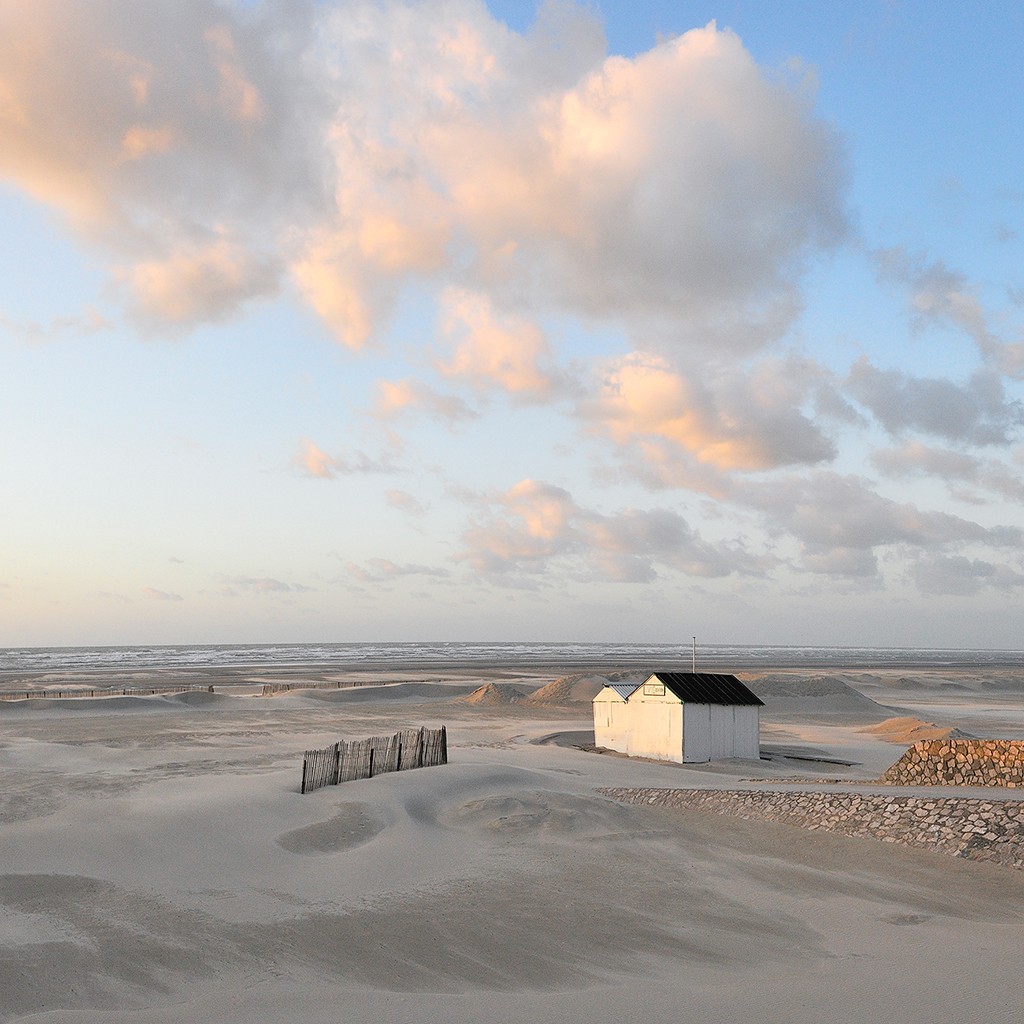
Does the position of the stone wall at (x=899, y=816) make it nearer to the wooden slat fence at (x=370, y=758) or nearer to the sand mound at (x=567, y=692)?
the wooden slat fence at (x=370, y=758)

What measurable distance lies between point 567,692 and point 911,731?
2856cm

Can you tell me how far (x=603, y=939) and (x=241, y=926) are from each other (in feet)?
19.5

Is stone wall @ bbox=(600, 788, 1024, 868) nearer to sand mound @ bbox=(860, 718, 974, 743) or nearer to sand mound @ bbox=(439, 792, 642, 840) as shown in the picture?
sand mound @ bbox=(439, 792, 642, 840)

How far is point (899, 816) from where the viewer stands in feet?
68.7

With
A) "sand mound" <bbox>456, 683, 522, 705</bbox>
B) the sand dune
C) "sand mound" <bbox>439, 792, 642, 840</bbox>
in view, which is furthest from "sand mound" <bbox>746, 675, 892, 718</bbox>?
"sand mound" <bbox>439, 792, 642, 840</bbox>

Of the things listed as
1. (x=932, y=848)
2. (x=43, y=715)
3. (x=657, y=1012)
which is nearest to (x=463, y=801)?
(x=932, y=848)

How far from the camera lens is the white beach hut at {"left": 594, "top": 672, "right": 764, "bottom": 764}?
3797cm

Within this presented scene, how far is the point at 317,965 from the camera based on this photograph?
1308 cm

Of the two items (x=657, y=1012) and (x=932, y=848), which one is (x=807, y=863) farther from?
(x=657, y=1012)

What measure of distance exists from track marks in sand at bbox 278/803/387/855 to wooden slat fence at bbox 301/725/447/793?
3.16 m

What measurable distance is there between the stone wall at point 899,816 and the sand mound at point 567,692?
48671 mm

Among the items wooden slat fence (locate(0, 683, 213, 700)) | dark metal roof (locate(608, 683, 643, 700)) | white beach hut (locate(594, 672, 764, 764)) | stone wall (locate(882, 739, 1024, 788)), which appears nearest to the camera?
stone wall (locate(882, 739, 1024, 788))

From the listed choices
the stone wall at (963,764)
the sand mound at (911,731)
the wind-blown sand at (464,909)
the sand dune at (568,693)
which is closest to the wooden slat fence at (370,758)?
the wind-blown sand at (464,909)

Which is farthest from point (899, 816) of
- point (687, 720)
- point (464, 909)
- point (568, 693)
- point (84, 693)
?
point (84, 693)
